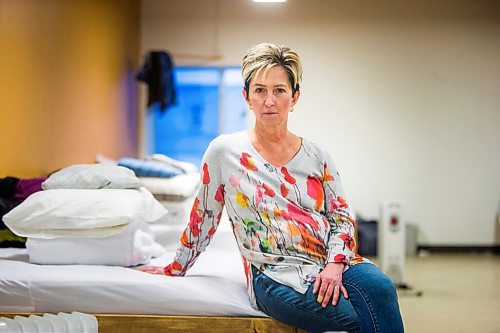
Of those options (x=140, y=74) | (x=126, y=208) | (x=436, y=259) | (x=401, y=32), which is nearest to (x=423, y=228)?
(x=436, y=259)

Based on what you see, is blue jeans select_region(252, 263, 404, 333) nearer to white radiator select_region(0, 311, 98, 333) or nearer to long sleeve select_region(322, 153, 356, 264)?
long sleeve select_region(322, 153, 356, 264)

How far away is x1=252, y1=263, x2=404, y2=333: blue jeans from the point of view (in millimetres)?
2041

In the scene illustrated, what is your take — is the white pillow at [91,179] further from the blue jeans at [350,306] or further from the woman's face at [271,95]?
the blue jeans at [350,306]

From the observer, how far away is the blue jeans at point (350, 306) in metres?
2.04

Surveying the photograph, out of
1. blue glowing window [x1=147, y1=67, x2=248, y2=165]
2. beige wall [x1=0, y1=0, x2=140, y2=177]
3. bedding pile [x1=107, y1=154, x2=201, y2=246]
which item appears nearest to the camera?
beige wall [x1=0, y1=0, x2=140, y2=177]

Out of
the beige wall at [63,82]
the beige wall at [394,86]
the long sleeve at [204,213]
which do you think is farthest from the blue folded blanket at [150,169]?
the beige wall at [394,86]

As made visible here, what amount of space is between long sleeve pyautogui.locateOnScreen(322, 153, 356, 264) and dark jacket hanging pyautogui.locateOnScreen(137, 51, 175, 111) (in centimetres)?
473

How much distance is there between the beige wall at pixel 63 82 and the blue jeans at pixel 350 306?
5.99 ft

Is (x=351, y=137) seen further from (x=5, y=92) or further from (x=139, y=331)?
(x=139, y=331)

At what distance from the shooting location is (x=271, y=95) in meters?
2.29

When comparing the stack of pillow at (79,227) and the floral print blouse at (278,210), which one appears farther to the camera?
the stack of pillow at (79,227)

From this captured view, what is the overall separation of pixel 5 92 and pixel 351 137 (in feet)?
14.2

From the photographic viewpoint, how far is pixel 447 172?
7.39 metres

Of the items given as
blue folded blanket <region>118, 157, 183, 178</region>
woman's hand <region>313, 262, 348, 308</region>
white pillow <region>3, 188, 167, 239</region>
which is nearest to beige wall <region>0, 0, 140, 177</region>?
blue folded blanket <region>118, 157, 183, 178</region>
